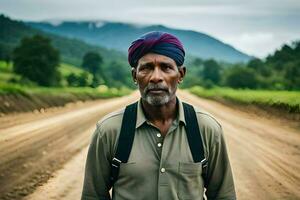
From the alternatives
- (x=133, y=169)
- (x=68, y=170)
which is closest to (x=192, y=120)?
(x=133, y=169)

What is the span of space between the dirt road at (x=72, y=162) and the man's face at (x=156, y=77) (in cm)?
498

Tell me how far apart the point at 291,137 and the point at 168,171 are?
14504 millimetres

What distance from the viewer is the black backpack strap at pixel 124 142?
268cm

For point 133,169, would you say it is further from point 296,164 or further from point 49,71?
point 49,71

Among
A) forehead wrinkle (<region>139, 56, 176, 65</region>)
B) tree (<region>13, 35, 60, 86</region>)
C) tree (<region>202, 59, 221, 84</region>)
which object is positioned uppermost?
forehead wrinkle (<region>139, 56, 176, 65</region>)

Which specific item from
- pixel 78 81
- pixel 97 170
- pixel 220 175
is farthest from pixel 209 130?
Answer: pixel 78 81

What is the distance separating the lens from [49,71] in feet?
210

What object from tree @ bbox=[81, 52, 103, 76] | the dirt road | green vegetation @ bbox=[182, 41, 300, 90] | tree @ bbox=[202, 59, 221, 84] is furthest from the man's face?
tree @ bbox=[202, 59, 221, 84]

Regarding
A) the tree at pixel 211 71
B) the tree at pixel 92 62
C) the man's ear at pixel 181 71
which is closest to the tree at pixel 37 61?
the tree at pixel 92 62

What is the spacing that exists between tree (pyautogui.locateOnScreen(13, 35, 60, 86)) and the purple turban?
198ft

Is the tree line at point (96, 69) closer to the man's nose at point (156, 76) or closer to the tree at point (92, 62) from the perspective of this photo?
the tree at point (92, 62)

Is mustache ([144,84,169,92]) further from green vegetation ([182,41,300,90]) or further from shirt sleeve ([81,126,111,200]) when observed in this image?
A: green vegetation ([182,41,300,90])

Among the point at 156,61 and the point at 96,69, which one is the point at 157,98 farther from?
the point at 96,69

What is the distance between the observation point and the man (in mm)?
2668
